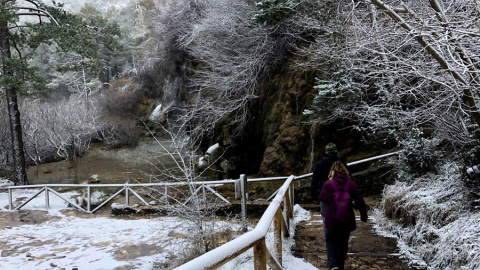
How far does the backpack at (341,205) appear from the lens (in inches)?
156

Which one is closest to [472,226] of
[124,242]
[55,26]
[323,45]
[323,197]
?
[323,197]

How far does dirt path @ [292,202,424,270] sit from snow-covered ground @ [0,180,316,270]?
0.24m

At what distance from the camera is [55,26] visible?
50.5 feet

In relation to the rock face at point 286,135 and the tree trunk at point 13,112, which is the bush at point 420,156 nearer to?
the rock face at point 286,135

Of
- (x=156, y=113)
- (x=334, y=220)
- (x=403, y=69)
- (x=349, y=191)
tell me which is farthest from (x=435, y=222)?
(x=156, y=113)

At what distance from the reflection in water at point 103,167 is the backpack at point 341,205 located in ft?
47.8

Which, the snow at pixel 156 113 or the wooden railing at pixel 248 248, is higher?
the snow at pixel 156 113

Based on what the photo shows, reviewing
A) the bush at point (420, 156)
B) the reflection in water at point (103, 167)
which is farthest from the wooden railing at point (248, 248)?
the reflection in water at point (103, 167)

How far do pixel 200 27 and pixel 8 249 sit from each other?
13414mm

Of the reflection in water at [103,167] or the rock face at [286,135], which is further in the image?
the reflection in water at [103,167]

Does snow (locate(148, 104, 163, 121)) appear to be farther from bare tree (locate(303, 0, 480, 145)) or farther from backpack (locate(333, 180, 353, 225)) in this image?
backpack (locate(333, 180, 353, 225))

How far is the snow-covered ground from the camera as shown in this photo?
6965 mm

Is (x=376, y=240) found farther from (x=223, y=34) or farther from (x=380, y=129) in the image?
(x=223, y=34)

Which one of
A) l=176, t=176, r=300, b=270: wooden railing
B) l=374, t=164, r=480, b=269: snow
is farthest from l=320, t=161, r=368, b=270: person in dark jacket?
l=374, t=164, r=480, b=269: snow
